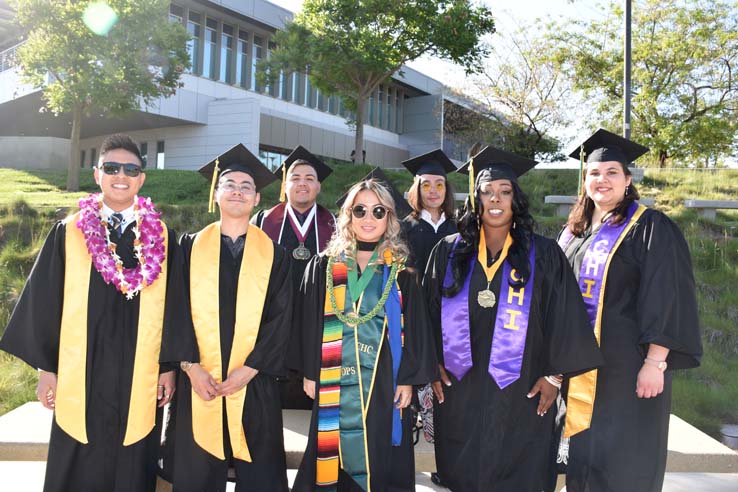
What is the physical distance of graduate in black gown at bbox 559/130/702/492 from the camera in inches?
114

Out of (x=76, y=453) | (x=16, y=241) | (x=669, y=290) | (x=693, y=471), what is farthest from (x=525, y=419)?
(x=16, y=241)

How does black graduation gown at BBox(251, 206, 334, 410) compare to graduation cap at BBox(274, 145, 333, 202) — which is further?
graduation cap at BBox(274, 145, 333, 202)

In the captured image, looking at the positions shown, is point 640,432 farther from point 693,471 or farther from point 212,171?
point 212,171

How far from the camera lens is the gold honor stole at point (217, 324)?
3041 mm

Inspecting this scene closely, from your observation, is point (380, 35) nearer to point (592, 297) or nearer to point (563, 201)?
point (563, 201)

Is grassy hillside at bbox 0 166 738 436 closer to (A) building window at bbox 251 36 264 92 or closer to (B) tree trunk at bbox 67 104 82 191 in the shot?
(B) tree trunk at bbox 67 104 82 191

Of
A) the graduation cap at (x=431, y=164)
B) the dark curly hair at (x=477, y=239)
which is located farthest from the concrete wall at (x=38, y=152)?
the dark curly hair at (x=477, y=239)

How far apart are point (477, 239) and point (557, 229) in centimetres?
665

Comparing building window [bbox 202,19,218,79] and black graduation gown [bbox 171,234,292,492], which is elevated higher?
building window [bbox 202,19,218,79]

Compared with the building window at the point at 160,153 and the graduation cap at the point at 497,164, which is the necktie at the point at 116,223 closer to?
the graduation cap at the point at 497,164

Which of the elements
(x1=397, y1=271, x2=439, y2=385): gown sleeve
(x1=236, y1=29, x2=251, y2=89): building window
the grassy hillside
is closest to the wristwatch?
(x1=397, y1=271, x2=439, y2=385): gown sleeve

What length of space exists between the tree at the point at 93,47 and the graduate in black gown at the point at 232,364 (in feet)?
34.8

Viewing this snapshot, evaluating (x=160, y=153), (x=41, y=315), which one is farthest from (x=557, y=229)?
(x=160, y=153)

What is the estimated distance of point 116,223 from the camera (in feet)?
10.1
